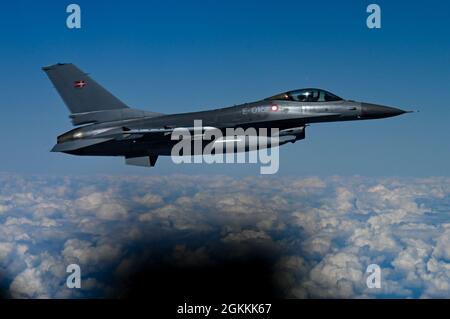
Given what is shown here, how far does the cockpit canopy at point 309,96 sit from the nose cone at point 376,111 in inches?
53.0

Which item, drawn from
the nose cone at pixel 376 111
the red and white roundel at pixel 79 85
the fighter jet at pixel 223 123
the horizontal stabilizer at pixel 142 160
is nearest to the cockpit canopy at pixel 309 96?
the fighter jet at pixel 223 123

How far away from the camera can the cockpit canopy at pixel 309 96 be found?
26.4 meters

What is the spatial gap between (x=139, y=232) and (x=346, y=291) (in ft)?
184

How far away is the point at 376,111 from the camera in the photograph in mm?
25859

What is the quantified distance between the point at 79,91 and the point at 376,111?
1574cm

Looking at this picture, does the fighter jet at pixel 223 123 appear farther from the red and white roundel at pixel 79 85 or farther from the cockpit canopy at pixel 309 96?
the red and white roundel at pixel 79 85

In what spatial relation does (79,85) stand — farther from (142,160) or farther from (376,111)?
(376,111)

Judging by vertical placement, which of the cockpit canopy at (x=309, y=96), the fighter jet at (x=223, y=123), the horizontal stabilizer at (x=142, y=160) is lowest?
the horizontal stabilizer at (x=142, y=160)

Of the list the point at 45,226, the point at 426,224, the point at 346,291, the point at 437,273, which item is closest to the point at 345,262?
the point at 346,291

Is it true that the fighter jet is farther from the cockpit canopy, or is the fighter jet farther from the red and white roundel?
the red and white roundel

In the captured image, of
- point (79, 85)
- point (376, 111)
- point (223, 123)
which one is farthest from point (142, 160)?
point (376, 111)
